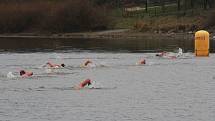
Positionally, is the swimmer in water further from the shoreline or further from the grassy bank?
the grassy bank

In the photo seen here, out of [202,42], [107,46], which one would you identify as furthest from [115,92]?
[107,46]

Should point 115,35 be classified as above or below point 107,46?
above

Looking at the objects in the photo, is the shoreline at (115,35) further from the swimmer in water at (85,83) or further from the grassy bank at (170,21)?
the swimmer in water at (85,83)

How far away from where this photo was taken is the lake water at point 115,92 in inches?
1289

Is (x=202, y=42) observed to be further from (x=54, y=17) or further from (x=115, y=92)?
(x=54, y=17)

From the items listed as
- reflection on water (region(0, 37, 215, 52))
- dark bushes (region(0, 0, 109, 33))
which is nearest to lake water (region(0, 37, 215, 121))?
reflection on water (region(0, 37, 215, 52))

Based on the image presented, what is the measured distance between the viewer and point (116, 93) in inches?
1599

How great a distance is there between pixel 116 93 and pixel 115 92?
1.55 ft

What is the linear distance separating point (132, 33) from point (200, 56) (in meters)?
52.0

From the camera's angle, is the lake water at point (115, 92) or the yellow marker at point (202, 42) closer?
the lake water at point (115, 92)

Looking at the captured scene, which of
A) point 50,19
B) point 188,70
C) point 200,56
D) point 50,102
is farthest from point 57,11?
point 50,102

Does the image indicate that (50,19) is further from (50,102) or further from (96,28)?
(50,102)

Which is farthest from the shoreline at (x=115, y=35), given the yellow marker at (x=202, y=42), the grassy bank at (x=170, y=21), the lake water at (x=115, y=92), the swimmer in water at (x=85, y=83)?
the swimmer in water at (x=85, y=83)

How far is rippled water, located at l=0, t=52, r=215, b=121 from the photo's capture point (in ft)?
107
